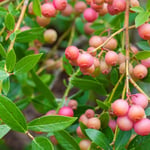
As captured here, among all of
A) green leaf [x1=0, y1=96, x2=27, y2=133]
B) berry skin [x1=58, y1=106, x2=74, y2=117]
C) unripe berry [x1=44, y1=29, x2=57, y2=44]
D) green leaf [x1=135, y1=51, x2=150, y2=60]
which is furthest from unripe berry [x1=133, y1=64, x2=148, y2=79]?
unripe berry [x1=44, y1=29, x2=57, y2=44]

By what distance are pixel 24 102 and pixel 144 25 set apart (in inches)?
24.7

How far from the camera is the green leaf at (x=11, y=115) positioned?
1.08m

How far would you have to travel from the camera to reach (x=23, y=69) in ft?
4.04

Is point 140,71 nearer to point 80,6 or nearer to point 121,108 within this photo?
point 121,108

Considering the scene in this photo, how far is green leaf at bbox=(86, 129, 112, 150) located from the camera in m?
1.15

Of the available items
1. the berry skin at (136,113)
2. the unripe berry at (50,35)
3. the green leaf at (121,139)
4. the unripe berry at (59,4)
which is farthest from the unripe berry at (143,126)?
the unripe berry at (50,35)

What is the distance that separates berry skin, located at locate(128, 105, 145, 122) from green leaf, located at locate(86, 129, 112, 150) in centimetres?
15

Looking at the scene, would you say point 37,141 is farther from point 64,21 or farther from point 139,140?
point 64,21

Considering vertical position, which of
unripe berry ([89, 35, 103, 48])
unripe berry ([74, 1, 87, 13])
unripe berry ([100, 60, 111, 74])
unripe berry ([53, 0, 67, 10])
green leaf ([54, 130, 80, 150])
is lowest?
Answer: green leaf ([54, 130, 80, 150])

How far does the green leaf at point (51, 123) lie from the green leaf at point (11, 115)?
0.03m

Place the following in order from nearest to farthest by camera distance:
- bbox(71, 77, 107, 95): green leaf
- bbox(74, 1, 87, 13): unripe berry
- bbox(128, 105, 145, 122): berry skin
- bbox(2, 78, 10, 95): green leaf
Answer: bbox(128, 105, 145, 122): berry skin, bbox(2, 78, 10, 95): green leaf, bbox(71, 77, 107, 95): green leaf, bbox(74, 1, 87, 13): unripe berry

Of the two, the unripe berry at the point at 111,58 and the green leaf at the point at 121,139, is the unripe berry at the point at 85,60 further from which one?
the green leaf at the point at 121,139

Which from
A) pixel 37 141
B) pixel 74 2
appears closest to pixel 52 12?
pixel 37 141

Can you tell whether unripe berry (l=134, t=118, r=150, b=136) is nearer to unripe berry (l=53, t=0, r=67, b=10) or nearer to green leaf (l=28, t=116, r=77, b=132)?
green leaf (l=28, t=116, r=77, b=132)
